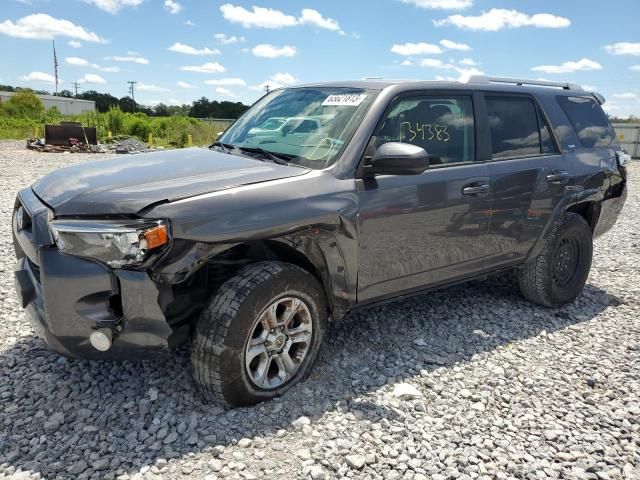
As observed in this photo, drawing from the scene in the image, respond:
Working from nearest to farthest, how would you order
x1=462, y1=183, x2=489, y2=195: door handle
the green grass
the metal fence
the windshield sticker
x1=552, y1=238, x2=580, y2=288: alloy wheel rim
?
1. the windshield sticker
2. x1=462, y1=183, x2=489, y2=195: door handle
3. x1=552, y1=238, x2=580, y2=288: alloy wheel rim
4. the metal fence
5. the green grass

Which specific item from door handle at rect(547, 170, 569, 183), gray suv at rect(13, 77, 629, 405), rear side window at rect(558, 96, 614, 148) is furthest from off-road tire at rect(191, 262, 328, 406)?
rear side window at rect(558, 96, 614, 148)

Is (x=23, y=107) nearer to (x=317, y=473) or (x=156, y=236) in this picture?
(x=156, y=236)

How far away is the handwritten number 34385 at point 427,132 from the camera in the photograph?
341 centimetres

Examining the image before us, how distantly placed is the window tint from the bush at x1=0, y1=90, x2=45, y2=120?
44587mm

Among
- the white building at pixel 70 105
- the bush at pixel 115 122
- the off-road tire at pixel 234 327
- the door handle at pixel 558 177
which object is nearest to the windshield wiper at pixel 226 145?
the off-road tire at pixel 234 327

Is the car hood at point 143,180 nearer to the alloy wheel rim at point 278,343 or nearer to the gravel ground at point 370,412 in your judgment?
the alloy wheel rim at point 278,343

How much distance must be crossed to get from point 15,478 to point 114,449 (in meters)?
0.41

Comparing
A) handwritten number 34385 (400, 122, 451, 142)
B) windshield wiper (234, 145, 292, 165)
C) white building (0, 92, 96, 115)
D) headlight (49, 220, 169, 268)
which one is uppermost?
white building (0, 92, 96, 115)

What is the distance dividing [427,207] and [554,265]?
1847 mm

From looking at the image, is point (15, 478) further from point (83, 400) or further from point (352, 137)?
point (352, 137)

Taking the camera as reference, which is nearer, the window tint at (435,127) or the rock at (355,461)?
the rock at (355,461)

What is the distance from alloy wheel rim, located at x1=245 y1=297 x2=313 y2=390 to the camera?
111 inches

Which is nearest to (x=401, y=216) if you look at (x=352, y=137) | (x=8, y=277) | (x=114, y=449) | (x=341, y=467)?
(x=352, y=137)

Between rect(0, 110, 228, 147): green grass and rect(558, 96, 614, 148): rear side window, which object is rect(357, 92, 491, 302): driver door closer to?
rect(558, 96, 614, 148): rear side window
